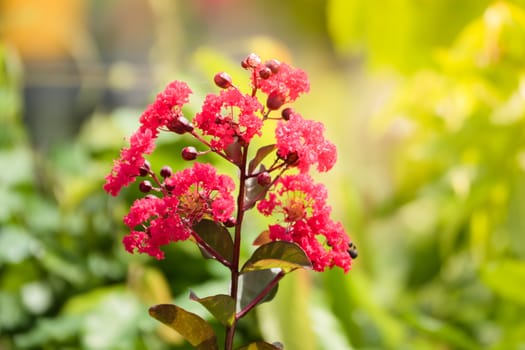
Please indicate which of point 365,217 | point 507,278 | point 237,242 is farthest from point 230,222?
point 365,217

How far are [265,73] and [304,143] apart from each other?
3cm

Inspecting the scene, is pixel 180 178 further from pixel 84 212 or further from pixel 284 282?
pixel 84 212

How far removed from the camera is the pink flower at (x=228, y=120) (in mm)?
268

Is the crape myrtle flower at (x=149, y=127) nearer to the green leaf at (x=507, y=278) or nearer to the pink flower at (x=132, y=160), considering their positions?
the pink flower at (x=132, y=160)

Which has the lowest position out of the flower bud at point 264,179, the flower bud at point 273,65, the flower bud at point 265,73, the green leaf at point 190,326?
the green leaf at point 190,326

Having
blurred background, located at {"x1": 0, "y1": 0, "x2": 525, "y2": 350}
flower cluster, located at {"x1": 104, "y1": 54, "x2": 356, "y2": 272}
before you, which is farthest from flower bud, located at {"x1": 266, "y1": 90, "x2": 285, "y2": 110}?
blurred background, located at {"x1": 0, "y1": 0, "x2": 525, "y2": 350}

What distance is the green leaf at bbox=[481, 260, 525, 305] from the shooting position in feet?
2.10

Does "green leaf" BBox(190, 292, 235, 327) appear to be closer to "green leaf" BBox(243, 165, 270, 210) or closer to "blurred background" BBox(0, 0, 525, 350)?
"green leaf" BBox(243, 165, 270, 210)

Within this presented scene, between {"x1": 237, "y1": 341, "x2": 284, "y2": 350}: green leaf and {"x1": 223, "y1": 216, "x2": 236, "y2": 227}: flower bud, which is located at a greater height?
{"x1": 223, "y1": 216, "x2": 236, "y2": 227}: flower bud

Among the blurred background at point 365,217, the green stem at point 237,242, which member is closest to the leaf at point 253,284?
the green stem at point 237,242

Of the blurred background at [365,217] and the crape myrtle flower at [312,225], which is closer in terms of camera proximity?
the crape myrtle flower at [312,225]

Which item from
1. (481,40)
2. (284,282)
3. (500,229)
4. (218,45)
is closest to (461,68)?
(481,40)

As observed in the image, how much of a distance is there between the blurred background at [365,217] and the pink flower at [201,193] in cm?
37

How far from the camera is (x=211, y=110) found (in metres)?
0.27
